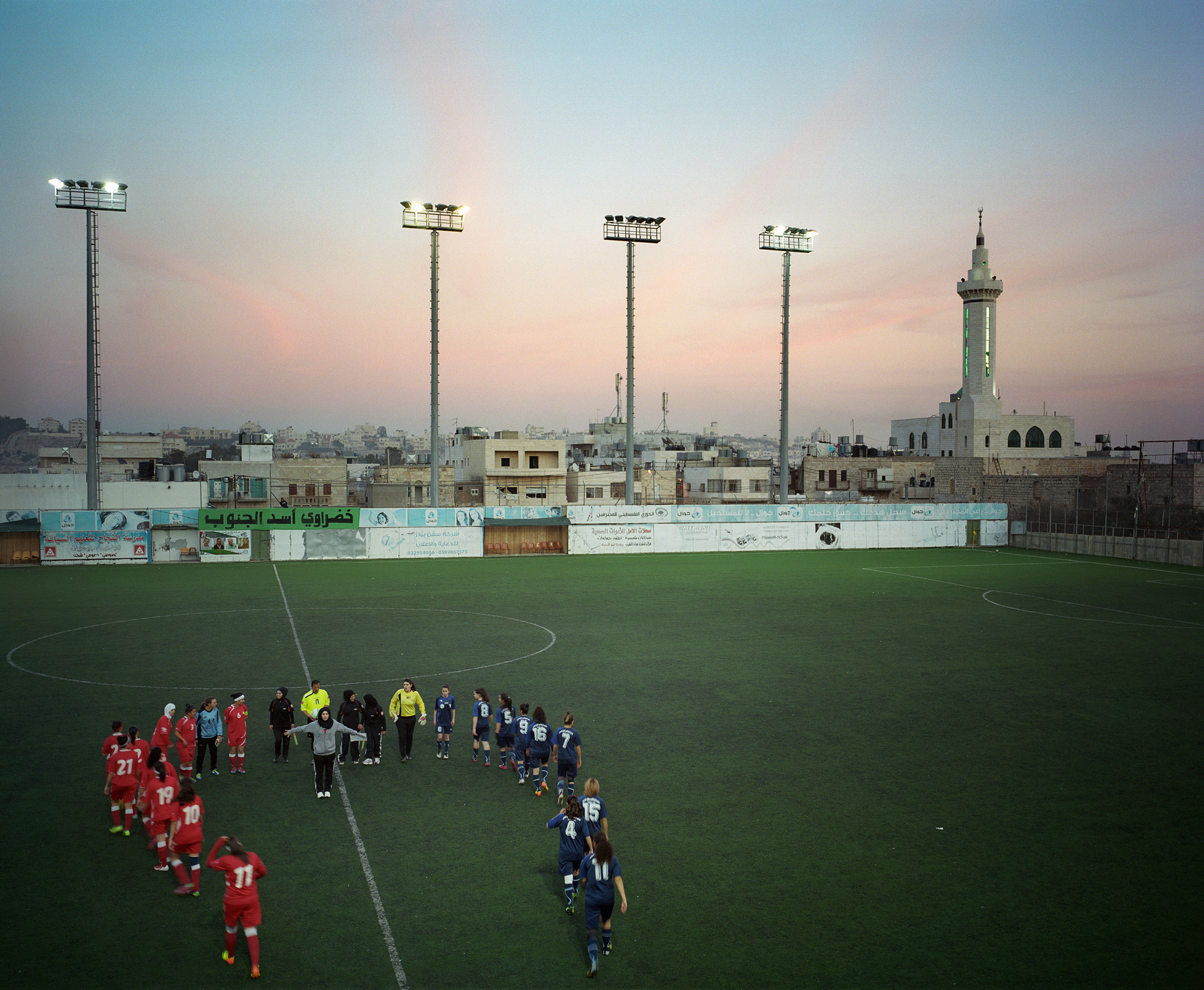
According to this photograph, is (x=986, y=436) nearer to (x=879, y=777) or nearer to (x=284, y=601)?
(x=284, y=601)

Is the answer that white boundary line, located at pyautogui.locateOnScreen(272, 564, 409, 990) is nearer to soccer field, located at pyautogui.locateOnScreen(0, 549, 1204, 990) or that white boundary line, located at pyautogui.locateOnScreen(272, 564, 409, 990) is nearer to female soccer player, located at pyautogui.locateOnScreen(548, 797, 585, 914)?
soccer field, located at pyautogui.locateOnScreen(0, 549, 1204, 990)

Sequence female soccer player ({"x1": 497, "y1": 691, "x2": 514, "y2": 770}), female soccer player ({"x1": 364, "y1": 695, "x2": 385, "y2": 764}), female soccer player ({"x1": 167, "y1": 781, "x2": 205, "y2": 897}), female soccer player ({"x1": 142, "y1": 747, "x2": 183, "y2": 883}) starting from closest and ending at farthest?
female soccer player ({"x1": 167, "y1": 781, "x2": 205, "y2": 897}) → female soccer player ({"x1": 142, "y1": 747, "x2": 183, "y2": 883}) → female soccer player ({"x1": 497, "y1": 691, "x2": 514, "y2": 770}) → female soccer player ({"x1": 364, "y1": 695, "x2": 385, "y2": 764})

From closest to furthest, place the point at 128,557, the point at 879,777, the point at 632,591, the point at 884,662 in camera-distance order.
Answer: the point at 879,777 → the point at 884,662 → the point at 632,591 → the point at 128,557

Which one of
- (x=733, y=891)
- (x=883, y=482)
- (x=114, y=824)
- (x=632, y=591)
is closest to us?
(x=733, y=891)

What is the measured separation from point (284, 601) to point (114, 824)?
69.5ft

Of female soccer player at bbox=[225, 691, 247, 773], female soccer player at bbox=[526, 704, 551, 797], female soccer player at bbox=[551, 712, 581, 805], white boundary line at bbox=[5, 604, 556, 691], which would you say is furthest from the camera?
white boundary line at bbox=[5, 604, 556, 691]

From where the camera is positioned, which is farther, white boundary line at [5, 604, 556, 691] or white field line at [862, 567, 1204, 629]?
white field line at [862, 567, 1204, 629]

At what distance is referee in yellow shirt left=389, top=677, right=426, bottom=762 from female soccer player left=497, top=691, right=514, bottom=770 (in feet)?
4.87

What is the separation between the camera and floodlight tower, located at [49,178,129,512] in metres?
41.6

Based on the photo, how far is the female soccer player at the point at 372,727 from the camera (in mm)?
15242

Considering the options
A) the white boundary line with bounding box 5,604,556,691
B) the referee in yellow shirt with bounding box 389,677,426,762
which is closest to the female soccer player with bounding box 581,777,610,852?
the referee in yellow shirt with bounding box 389,677,426,762

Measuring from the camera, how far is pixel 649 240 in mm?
49531

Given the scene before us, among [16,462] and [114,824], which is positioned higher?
[16,462]

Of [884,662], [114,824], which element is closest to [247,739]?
[114,824]
